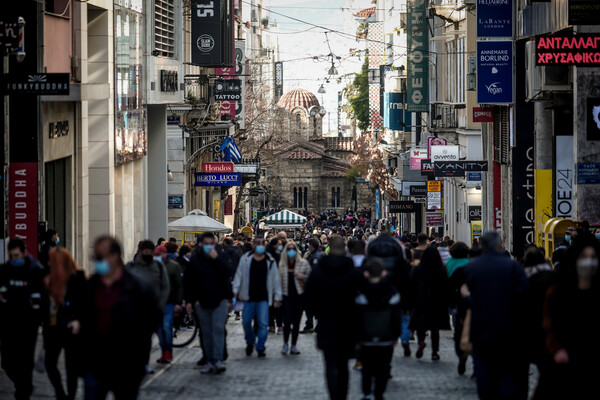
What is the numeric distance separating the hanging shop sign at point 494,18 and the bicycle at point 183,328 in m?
13.2

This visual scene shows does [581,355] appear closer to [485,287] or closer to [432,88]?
[485,287]

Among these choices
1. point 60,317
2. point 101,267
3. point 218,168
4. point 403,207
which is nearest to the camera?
point 101,267

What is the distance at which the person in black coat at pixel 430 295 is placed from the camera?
48.8 feet

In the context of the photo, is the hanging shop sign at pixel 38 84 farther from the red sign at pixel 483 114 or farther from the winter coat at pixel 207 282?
the red sign at pixel 483 114

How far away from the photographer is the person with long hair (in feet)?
34.4

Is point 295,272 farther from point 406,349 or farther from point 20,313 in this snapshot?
point 20,313

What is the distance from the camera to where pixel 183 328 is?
2019 cm

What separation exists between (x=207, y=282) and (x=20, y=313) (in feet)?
10.1

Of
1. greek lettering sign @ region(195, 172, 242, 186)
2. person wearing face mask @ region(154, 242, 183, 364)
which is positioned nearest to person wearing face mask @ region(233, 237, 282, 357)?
person wearing face mask @ region(154, 242, 183, 364)

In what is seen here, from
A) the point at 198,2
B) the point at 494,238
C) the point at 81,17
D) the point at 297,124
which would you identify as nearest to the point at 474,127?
the point at 198,2

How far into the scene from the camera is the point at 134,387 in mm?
8953

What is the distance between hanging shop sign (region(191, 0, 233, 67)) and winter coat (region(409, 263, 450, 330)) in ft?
84.5

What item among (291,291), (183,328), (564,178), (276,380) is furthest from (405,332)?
(564,178)

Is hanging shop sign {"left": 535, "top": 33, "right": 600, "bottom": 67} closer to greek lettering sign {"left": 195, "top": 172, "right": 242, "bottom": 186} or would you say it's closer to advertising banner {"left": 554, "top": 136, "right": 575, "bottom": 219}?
advertising banner {"left": 554, "top": 136, "right": 575, "bottom": 219}
